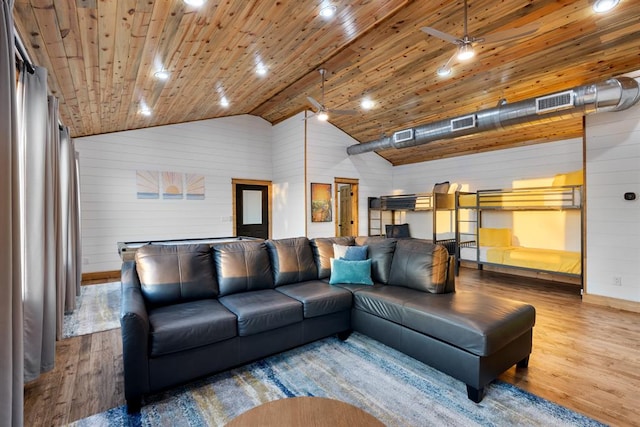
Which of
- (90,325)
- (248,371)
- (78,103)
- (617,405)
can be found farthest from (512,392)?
(78,103)

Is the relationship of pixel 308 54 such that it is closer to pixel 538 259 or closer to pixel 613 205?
pixel 613 205

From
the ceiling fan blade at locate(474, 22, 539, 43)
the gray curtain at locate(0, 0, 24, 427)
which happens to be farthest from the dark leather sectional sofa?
the ceiling fan blade at locate(474, 22, 539, 43)

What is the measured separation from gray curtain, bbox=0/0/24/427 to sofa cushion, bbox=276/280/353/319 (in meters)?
1.94

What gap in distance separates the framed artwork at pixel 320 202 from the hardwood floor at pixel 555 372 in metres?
4.48

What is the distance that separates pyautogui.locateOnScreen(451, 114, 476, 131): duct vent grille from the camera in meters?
4.98

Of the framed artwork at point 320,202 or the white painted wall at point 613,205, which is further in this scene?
the framed artwork at point 320,202

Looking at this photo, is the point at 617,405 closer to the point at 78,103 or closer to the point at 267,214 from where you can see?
the point at 78,103

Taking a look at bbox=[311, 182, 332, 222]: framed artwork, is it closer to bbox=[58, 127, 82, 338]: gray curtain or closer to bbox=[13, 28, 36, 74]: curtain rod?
bbox=[58, 127, 82, 338]: gray curtain

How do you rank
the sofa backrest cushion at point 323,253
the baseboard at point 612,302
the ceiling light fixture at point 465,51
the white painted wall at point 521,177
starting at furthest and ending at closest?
the white painted wall at point 521,177 < the baseboard at point 612,302 < the sofa backrest cushion at point 323,253 < the ceiling light fixture at point 465,51

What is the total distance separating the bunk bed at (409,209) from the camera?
707cm

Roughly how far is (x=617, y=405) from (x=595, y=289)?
9.78 feet

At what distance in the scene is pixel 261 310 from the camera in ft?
8.73

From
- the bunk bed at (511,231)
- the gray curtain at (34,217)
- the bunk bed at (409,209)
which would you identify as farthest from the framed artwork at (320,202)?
the gray curtain at (34,217)

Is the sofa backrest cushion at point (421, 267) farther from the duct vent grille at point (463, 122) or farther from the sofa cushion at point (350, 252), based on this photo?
the duct vent grille at point (463, 122)
